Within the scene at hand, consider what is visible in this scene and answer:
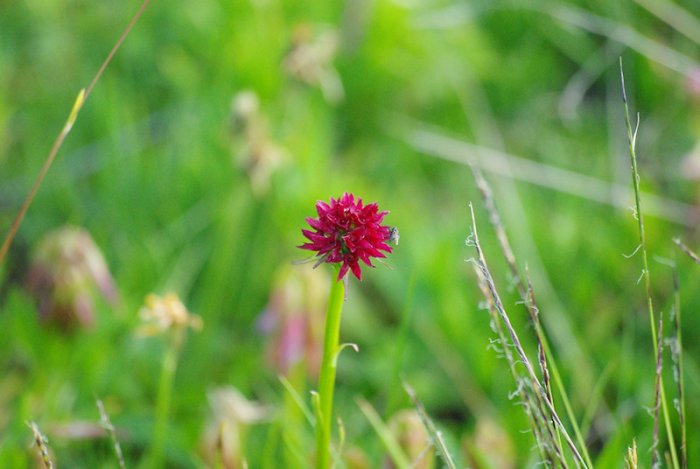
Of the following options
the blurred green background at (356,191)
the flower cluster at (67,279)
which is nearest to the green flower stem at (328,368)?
the blurred green background at (356,191)

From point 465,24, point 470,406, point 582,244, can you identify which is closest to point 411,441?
point 470,406

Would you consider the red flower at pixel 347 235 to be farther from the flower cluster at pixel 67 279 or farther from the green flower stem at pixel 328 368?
the flower cluster at pixel 67 279

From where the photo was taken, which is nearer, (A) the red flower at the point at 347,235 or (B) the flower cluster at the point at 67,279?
(A) the red flower at the point at 347,235

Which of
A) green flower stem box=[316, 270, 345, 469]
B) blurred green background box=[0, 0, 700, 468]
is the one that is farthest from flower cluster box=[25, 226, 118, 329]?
green flower stem box=[316, 270, 345, 469]

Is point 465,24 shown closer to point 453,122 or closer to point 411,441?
point 453,122

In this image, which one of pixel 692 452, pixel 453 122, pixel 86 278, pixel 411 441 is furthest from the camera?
pixel 453 122

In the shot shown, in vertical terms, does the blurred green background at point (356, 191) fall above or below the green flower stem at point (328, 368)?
above
